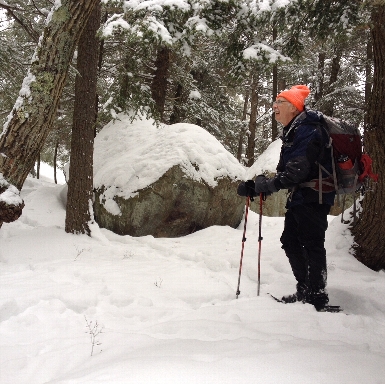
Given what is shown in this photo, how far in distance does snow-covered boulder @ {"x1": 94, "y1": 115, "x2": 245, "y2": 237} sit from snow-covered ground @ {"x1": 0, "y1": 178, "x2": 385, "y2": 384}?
1261mm

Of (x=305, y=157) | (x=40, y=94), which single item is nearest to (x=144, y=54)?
(x=40, y=94)

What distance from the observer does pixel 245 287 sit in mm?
4676

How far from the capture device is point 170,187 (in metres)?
7.96

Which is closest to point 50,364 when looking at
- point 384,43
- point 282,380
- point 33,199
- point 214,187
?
point 282,380

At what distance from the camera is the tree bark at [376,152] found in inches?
194

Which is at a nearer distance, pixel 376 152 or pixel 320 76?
pixel 376 152

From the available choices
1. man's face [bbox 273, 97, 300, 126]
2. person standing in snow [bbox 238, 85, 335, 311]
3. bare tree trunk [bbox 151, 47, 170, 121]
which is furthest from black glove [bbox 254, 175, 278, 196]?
bare tree trunk [bbox 151, 47, 170, 121]

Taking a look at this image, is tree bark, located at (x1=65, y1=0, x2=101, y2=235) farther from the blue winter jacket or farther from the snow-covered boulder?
the blue winter jacket

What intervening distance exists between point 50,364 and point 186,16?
198 inches

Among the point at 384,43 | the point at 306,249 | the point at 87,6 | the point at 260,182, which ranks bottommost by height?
the point at 306,249

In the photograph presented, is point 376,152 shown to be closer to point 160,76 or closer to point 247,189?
point 247,189

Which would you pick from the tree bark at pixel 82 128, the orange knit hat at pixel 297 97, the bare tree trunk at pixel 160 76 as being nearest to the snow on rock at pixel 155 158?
the tree bark at pixel 82 128

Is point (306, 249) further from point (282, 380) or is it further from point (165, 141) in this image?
point (165, 141)

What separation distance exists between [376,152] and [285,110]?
6.43 feet
